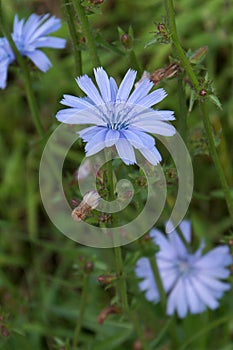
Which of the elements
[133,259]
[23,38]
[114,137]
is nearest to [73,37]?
[23,38]

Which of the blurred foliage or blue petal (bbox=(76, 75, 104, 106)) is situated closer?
blue petal (bbox=(76, 75, 104, 106))

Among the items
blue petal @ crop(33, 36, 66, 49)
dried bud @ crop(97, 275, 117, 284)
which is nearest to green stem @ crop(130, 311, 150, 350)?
dried bud @ crop(97, 275, 117, 284)

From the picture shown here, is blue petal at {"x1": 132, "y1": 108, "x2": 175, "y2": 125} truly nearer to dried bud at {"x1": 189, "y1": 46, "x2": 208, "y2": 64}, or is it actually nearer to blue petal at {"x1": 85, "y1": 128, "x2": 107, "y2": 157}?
blue petal at {"x1": 85, "y1": 128, "x2": 107, "y2": 157}

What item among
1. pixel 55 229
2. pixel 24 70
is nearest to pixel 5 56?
pixel 24 70

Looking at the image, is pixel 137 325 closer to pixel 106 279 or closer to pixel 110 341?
pixel 110 341

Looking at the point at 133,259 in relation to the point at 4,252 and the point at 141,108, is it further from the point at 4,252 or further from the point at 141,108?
the point at 4,252

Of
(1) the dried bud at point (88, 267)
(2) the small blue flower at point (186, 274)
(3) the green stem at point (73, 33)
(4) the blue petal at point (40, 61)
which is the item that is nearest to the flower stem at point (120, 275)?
(1) the dried bud at point (88, 267)
